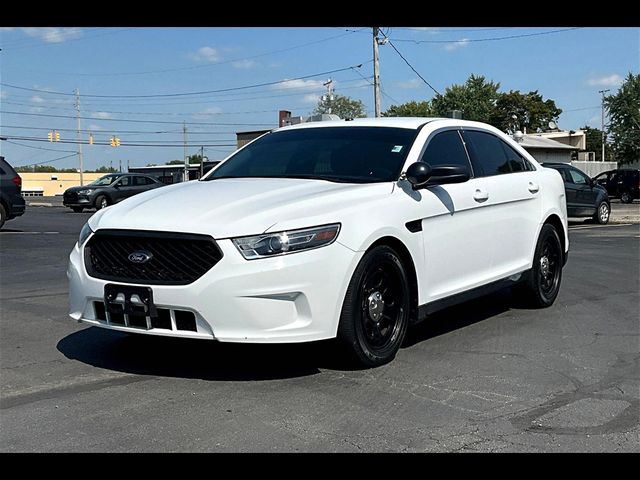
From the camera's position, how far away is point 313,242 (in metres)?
4.54

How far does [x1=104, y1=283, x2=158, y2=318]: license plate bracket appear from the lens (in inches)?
177

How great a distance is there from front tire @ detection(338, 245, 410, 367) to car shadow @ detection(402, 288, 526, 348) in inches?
24.7

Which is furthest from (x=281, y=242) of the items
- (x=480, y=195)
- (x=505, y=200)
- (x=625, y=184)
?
(x=625, y=184)

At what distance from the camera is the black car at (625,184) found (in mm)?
35062

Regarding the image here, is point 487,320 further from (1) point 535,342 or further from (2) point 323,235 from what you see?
(2) point 323,235

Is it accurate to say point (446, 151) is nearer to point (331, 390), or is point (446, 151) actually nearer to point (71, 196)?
point (331, 390)

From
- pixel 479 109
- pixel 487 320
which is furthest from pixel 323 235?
pixel 479 109

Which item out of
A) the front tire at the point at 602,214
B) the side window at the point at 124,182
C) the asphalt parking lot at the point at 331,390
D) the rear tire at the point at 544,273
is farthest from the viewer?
the side window at the point at 124,182

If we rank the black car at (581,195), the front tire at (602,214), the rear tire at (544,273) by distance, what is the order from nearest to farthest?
the rear tire at (544,273), the black car at (581,195), the front tire at (602,214)

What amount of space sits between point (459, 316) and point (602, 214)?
53.5ft

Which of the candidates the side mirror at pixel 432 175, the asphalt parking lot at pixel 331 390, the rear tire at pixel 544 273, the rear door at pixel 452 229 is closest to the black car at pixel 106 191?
the asphalt parking lot at pixel 331 390

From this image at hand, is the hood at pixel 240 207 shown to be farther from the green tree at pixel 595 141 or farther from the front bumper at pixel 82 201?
the green tree at pixel 595 141

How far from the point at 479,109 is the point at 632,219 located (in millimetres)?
50018

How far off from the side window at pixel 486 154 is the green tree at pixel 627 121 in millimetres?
47636
